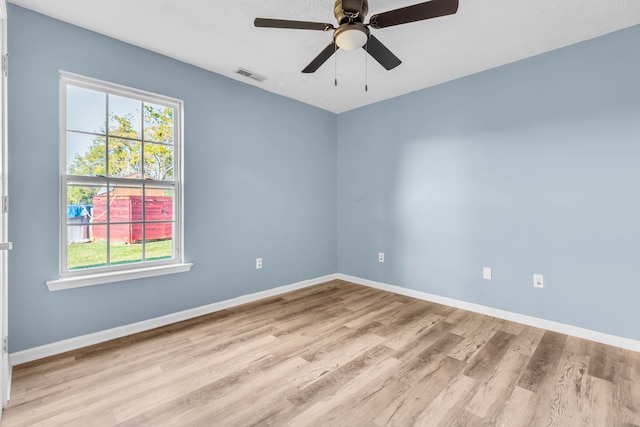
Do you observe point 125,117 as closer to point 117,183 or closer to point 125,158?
point 125,158

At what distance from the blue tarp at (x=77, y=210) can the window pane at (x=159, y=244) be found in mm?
479

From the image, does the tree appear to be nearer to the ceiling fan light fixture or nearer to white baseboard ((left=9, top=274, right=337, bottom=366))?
white baseboard ((left=9, top=274, right=337, bottom=366))

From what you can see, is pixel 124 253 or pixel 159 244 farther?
pixel 159 244

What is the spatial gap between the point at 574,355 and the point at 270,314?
2.66 m

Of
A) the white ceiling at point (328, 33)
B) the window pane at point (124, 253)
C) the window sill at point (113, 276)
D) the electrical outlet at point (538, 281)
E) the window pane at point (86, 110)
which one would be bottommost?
the electrical outlet at point (538, 281)

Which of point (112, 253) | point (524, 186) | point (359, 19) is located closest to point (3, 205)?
point (112, 253)

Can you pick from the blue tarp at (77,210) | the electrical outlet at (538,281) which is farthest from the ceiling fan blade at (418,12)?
the blue tarp at (77,210)

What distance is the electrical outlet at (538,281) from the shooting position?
277cm

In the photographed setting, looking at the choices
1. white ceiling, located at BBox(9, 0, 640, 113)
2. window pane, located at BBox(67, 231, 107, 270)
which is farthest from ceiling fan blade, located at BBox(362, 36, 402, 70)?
window pane, located at BBox(67, 231, 107, 270)

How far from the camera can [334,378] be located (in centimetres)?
195

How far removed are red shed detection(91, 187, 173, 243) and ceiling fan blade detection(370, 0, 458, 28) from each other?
8.00ft

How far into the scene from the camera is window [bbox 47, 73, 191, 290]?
2359 millimetres

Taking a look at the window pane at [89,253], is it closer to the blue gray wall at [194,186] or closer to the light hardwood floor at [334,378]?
the blue gray wall at [194,186]

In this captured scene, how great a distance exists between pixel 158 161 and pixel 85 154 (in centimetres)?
56
